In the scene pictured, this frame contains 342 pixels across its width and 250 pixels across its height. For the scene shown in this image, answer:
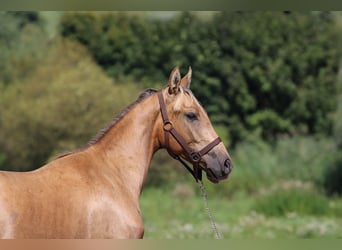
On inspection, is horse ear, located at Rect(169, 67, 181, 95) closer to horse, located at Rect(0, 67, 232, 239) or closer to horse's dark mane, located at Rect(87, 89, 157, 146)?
horse, located at Rect(0, 67, 232, 239)

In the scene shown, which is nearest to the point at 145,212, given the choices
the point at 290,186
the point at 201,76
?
the point at 290,186

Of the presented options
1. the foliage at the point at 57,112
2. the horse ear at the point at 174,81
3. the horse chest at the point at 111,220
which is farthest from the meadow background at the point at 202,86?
the horse chest at the point at 111,220

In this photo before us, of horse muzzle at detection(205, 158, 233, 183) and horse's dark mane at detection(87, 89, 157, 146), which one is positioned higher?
horse's dark mane at detection(87, 89, 157, 146)

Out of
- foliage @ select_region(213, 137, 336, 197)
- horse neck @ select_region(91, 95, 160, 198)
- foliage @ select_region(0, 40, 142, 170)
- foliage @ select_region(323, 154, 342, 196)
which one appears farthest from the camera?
foliage @ select_region(323, 154, 342, 196)

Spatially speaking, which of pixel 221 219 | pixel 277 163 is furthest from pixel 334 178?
pixel 221 219

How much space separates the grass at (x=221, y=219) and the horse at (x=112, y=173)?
212 inches

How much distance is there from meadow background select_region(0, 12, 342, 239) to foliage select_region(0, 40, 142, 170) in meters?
0.02

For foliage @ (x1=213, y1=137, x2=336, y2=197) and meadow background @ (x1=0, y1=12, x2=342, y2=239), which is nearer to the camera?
meadow background @ (x1=0, y1=12, x2=342, y2=239)

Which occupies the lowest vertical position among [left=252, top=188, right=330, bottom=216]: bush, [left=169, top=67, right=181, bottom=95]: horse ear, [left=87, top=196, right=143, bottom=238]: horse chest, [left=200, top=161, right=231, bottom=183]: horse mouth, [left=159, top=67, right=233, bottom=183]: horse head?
[left=252, top=188, right=330, bottom=216]: bush

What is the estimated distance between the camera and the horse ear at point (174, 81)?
4391 millimetres

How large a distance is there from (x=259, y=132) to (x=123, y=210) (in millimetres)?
12281

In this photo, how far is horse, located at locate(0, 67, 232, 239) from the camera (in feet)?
12.3

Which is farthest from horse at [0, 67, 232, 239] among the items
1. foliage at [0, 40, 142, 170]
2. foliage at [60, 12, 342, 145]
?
foliage at [60, 12, 342, 145]

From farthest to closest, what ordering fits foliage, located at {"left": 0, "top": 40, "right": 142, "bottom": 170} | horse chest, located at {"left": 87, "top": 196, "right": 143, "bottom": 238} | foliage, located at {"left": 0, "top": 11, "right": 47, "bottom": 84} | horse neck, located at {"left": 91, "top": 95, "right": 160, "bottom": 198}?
foliage, located at {"left": 0, "top": 11, "right": 47, "bottom": 84}, foliage, located at {"left": 0, "top": 40, "right": 142, "bottom": 170}, horse neck, located at {"left": 91, "top": 95, "right": 160, "bottom": 198}, horse chest, located at {"left": 87, "top": 196, "right": 143, "bottom": 238}
